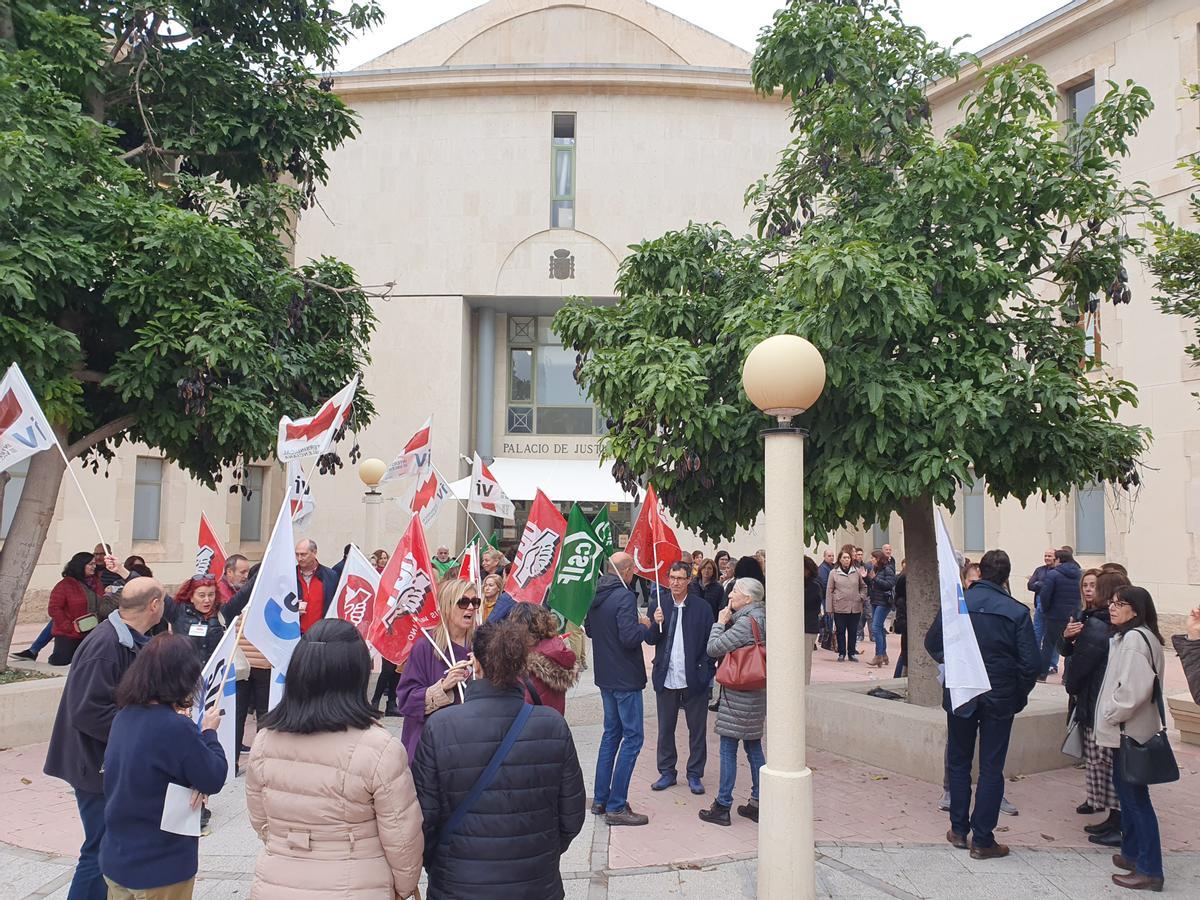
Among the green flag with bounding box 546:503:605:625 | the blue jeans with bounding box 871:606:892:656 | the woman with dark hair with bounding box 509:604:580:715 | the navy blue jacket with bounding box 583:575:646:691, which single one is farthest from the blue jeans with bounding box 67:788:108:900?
the blue jeans with bounding box 871:606:892:656

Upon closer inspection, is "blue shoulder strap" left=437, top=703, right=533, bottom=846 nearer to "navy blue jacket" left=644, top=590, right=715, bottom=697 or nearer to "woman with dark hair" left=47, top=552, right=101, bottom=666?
"navy blue jacket" left=644, top=590, right=715, bottom=697

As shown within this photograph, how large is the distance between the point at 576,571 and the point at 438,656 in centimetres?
241

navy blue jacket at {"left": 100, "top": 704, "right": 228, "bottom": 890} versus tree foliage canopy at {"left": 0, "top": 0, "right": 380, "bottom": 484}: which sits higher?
tree foliage canopy at {"left": 0, "top": 0, "right": 380, "bottom": 484}

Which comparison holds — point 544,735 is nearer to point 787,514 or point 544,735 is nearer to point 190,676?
point 190,676

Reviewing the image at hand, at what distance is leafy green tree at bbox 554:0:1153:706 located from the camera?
721cm

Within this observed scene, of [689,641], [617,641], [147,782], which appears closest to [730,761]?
[689,641]

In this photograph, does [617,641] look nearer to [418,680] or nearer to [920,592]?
[418,680]

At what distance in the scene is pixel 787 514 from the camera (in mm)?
5215

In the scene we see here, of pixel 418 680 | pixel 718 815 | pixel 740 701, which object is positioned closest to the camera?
pixel 418 680

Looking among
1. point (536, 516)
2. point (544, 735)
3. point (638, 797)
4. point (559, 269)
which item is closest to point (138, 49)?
point (536, 516)

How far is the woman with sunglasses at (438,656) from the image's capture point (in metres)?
5.04

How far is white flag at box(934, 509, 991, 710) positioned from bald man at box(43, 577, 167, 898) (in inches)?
170

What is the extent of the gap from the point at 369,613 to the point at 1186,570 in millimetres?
14457

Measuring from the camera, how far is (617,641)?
22.0ft
